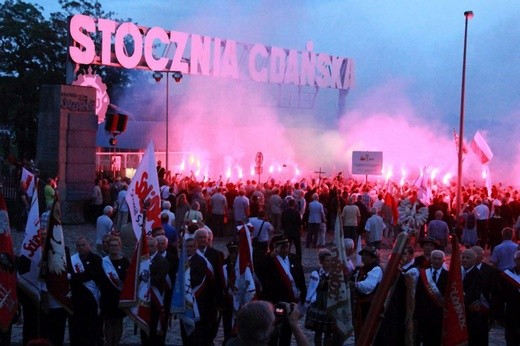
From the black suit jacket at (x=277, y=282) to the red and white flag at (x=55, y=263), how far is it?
7.48 feet

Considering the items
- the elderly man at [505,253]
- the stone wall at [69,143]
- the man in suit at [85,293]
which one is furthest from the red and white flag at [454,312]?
the stone wall at [69,143]

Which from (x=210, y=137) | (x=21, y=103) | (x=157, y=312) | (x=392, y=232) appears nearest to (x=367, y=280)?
(x=157, y=312)

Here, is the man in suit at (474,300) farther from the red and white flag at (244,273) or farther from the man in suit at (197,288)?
the man in suit at (197,288)

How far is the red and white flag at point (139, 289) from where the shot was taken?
8.86 m

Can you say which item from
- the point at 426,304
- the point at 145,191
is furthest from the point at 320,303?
the point at 145,191

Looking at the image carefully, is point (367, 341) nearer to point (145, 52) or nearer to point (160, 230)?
point (160, 230)

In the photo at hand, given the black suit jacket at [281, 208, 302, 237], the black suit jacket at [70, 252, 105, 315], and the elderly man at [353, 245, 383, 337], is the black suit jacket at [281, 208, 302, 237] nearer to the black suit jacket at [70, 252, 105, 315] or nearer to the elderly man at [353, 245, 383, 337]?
the elderly man at [353, 245, 383, 337]

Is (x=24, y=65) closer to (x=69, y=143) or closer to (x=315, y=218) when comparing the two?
(x=69, y=143)

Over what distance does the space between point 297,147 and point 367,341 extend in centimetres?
4730

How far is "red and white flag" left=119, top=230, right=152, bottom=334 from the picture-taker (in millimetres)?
8859

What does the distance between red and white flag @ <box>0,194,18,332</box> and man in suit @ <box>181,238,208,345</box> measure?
72.2 inches

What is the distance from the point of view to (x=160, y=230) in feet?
35.5

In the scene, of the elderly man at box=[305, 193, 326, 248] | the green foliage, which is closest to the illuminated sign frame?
the green foliage

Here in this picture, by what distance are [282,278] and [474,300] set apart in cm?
210
